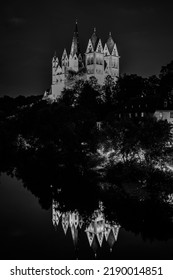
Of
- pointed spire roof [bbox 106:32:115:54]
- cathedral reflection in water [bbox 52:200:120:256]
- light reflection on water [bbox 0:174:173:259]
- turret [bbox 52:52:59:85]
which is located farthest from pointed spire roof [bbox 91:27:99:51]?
cathedral reflection in water [bbox 52:200:120:256]

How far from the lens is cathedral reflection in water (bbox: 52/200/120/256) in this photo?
53.3 ft

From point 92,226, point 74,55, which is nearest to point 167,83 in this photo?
point 92,226

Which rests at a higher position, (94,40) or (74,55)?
(94,40)

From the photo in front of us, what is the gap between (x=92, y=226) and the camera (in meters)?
18.1

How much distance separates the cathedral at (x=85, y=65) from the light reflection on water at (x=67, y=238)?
44.3 metres

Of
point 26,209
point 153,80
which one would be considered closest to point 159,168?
point 26,209

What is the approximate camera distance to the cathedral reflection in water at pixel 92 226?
640 inches

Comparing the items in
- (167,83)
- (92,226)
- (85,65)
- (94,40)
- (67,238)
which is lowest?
(67,238)

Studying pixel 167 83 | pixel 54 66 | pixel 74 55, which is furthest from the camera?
pixel 54 66

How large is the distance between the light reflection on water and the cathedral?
44.3 metres

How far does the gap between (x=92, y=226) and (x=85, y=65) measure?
51103mm

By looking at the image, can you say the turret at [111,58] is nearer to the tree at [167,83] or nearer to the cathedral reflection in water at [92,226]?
the tree at [167,83]

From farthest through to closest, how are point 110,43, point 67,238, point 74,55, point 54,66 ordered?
1. point 54,66
2. point 110,43
3. point 74,55
4. point 67,238

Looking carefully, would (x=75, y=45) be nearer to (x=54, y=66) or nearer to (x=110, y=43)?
(x=54, y=66)
